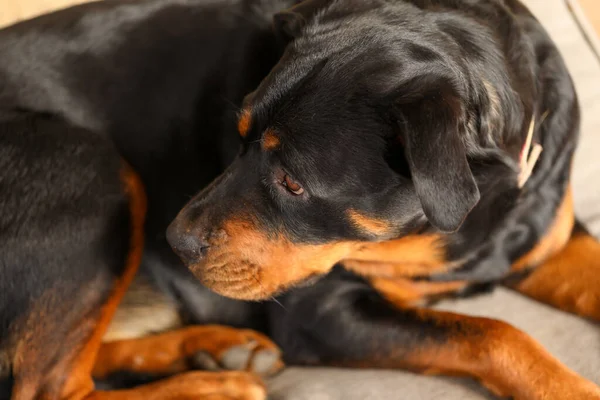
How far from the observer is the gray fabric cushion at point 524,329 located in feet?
4.82

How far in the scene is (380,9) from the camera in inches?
51.8

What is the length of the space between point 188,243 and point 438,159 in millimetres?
634

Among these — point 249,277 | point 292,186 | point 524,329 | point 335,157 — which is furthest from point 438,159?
point 524,329

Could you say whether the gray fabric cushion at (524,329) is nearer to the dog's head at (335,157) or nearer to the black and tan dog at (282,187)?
the black and tan dog at (282,187)

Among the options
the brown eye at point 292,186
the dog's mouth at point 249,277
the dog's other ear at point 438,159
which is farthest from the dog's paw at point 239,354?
the dog's other ear at point 438,159

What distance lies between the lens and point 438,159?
104 centimetres

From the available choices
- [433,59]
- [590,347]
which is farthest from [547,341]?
[433,59]

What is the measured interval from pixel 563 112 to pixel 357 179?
2.39 ft

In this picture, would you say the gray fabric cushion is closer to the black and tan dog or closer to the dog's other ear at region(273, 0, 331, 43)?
the black and tan dog

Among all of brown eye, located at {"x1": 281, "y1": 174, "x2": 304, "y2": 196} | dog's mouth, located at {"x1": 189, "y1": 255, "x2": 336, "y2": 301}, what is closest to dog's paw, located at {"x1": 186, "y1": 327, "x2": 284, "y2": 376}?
dog's mouth, located at {"x1": 189, "y1": 255, "x2": 336, "y2": 301}

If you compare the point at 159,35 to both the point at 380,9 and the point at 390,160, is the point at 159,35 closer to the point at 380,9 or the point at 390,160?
the point at 380,9

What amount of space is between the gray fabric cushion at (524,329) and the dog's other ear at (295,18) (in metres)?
0.88

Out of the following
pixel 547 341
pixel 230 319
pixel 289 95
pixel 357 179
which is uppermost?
pixel 289 95

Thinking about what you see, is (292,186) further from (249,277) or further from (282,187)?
(249,277)
